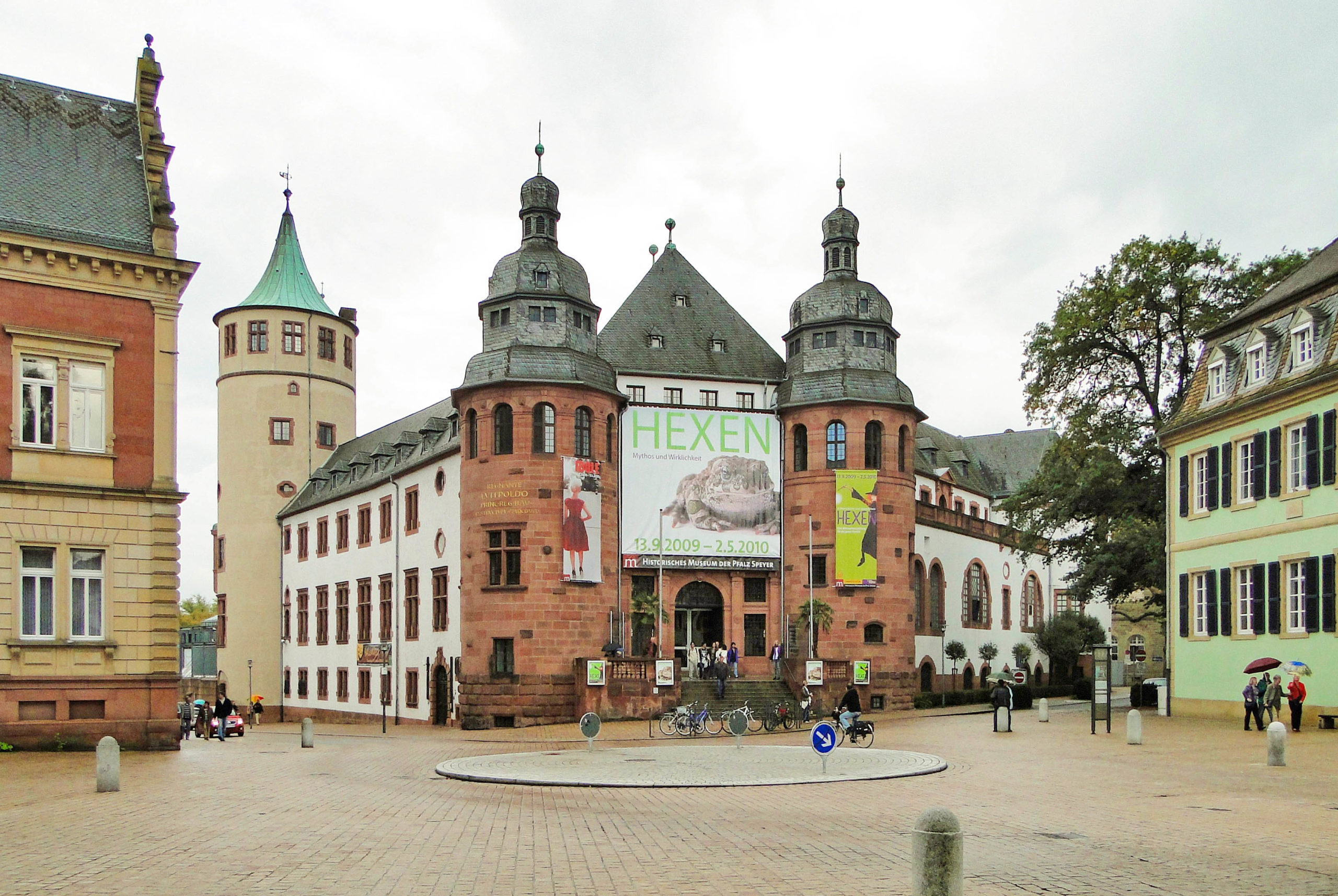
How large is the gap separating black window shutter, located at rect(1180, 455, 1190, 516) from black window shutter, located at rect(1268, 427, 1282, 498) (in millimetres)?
4697

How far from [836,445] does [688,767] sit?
1040 inches

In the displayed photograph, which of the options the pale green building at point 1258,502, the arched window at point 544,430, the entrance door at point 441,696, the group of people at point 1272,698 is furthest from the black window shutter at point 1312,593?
the entrance door at point 441,696

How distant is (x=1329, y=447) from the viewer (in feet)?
105

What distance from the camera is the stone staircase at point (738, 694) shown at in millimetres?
44562

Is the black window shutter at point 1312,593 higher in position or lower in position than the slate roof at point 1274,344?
lower

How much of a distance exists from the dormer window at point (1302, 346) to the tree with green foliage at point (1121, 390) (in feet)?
27.7

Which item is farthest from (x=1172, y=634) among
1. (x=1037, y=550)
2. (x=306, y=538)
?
(x=306, y=538)

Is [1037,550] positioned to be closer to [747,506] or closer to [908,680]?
[908,680]

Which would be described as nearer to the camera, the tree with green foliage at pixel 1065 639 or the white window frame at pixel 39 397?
the white window frame at pixel 39 397

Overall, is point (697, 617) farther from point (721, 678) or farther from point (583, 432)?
point (583, 432)

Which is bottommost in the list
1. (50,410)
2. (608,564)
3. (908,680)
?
(908,680)

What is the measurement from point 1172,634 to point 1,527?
31.7 metres

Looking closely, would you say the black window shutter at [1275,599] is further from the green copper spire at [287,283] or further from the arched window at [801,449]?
the green copper spire at [287,283]

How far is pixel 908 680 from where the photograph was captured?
4944 centimetres
